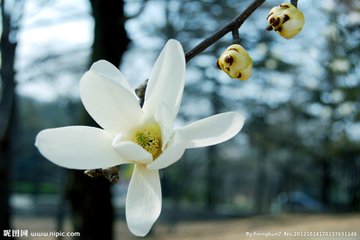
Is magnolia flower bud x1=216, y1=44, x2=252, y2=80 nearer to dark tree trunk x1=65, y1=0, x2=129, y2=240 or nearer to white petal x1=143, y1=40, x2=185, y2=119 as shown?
white petal x1=143, y1=40, x2=185, y2=119

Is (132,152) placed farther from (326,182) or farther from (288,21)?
(326,182)

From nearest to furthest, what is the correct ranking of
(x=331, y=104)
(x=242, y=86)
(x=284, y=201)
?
1. (x=242, y=86)
2. (x=331, y=104)
3. (x=284, y=201)

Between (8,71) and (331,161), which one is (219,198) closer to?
(331,161)

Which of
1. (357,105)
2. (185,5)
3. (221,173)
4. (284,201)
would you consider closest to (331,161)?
(284,201)

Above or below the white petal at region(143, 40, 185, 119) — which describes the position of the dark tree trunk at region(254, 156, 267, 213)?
below

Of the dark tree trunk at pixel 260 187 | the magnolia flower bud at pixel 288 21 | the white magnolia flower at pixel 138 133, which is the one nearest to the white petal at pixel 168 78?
the white magnolia flower at pixel 138 133

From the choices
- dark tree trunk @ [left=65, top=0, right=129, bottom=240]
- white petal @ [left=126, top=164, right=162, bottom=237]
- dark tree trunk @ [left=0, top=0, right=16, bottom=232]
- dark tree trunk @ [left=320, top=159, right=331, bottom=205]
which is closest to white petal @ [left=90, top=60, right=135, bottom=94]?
white petal @ [left=126, top=164, right=162, bottom=237]
